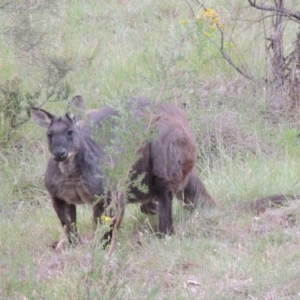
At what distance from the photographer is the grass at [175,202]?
554 centimetres

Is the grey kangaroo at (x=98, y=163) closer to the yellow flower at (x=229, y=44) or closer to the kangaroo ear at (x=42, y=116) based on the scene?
the kangaroo ear at (x=42, y=116)

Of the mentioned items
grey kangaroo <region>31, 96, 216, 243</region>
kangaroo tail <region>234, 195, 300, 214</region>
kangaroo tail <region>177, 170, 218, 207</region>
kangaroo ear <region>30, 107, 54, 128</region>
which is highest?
kangaroo ear <region>30, 107, 54, 128</region>

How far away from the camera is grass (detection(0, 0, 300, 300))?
18.2 feet

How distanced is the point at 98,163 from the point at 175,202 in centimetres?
141

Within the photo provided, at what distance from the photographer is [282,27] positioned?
10.0 metres

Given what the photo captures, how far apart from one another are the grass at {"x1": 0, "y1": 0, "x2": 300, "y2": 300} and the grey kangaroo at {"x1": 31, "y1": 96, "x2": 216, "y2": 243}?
238 millimetres

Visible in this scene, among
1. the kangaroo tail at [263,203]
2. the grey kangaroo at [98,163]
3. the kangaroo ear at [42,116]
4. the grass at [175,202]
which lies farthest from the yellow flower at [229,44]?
the kangaroo ear at [42,116]

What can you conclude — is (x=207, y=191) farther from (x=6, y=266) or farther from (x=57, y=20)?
(x=57, y=20)

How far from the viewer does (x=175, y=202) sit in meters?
7.78

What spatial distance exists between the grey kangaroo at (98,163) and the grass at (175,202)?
0.24 meters

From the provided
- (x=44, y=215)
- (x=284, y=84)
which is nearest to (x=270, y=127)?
(x=284, y=84)

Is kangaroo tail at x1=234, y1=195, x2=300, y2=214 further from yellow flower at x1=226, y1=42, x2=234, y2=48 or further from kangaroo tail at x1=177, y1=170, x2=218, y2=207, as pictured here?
yellow flower at x1=226, y1=42, x2=234, y2=48

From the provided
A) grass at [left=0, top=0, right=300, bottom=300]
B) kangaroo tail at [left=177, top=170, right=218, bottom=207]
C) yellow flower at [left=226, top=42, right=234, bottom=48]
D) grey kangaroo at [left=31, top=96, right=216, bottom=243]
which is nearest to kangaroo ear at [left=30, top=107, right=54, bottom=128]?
grey kangaroo at [left=31, top=96, right=216, bottom=243]

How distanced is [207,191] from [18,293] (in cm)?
256
